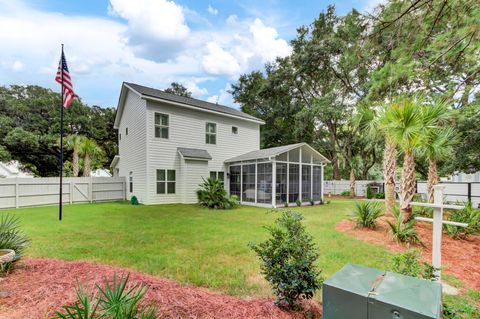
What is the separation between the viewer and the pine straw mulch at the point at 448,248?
13.9 ft

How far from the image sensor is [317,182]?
14844 mm

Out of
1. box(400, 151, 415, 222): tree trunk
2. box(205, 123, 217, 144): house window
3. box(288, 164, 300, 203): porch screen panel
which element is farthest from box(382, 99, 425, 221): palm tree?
box(205, 123, 217, 144): house window

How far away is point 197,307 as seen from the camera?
8.70 feet

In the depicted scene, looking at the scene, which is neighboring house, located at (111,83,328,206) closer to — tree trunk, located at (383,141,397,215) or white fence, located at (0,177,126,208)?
white fence, located at (0,177,126,208)

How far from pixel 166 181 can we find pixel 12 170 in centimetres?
1824

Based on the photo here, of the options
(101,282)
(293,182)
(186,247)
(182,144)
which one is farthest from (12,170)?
(101,282)

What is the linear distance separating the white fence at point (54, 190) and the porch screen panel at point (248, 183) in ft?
26.1

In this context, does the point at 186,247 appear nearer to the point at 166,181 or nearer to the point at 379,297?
the point at 379,297

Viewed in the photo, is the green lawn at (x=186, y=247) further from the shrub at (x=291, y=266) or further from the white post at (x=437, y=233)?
the white post at (x=437, y=233)

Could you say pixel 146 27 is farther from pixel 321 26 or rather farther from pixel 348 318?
pixel 321 26

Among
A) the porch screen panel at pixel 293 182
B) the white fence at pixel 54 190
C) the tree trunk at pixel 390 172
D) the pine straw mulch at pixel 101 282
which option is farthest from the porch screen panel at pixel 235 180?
the pine straw mulch at pixel 101 282

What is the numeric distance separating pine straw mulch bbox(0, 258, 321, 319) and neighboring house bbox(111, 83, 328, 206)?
9.43 meters

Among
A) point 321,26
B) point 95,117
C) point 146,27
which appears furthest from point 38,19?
point 321,26

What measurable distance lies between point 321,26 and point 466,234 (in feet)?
62.7
